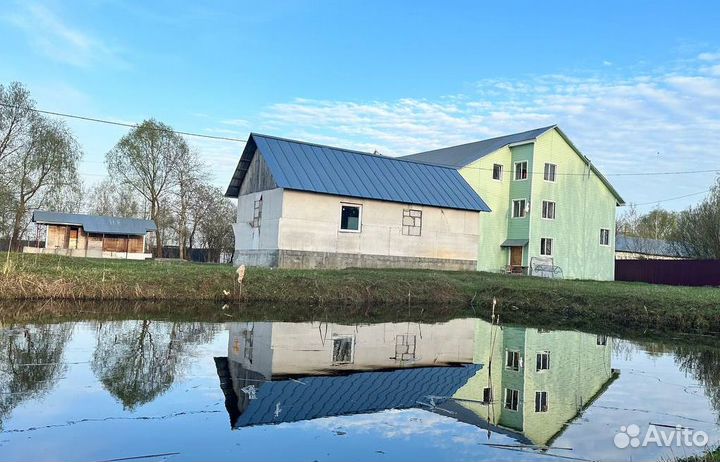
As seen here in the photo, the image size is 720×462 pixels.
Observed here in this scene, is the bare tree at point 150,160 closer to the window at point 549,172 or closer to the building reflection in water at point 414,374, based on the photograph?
the window at point 549,172

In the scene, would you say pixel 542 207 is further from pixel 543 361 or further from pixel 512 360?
pixel 512 360

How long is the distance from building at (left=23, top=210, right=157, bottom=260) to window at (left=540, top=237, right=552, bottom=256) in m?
30.0

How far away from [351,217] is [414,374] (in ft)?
59.6

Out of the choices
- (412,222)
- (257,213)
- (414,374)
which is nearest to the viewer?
(414,374)

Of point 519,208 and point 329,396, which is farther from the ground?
point 519,208

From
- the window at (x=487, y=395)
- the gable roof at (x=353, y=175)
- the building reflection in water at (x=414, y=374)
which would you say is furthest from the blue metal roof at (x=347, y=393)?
the gable roof at (x=353, y=175)

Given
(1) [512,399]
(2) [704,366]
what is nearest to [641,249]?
(2) [704,366]

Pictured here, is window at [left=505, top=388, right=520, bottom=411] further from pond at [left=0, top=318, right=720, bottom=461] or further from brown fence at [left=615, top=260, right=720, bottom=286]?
brown fence at [left=615, top=260, right=720, bottom=286]

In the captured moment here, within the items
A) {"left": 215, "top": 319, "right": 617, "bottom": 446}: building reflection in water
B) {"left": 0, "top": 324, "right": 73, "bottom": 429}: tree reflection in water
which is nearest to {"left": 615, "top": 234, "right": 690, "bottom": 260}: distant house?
{"left": 215, "top": 319, "right": 617, "bottom": 446}: building reflection in water

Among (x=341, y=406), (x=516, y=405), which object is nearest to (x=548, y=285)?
(x=516, y=405)

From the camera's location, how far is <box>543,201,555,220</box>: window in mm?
35312

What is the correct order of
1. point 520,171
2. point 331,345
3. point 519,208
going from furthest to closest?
point 520,171 < point 519,208 < point 331,345

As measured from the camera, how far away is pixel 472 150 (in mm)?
39000

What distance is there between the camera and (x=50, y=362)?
7480 millimetres
